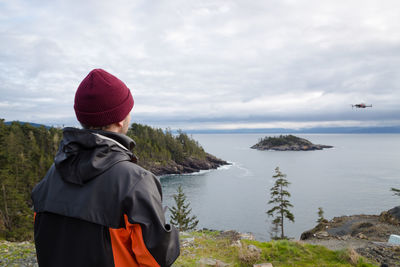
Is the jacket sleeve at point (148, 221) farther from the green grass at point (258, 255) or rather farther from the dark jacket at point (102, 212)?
the green grass at point (258, 255)

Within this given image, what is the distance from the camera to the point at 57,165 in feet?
5.14

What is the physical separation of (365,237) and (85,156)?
457 inches

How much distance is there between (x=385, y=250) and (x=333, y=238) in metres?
2.71

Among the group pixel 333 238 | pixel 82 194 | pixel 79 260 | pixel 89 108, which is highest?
pixel 89 108

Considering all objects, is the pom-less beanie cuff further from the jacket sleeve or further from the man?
the jacket sleeve

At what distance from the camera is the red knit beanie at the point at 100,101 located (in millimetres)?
1689

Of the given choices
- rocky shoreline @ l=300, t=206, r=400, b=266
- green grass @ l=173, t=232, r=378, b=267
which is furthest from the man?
rocky shoreline @ l=300, t=206, r=400, b=266

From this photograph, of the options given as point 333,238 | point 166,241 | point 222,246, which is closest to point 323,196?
point 333,238

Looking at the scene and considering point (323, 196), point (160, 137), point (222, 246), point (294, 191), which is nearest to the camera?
point (222, 246)

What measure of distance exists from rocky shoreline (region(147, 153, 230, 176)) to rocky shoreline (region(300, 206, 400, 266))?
231ft

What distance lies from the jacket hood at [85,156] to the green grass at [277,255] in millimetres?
5676

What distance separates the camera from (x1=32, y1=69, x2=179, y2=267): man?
1.44 m

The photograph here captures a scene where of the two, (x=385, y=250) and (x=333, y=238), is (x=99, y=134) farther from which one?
(x=333, y=238)

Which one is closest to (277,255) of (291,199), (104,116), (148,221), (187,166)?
(148,221)
